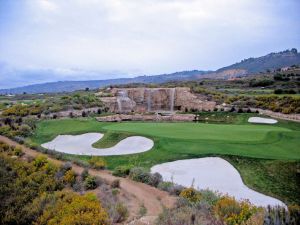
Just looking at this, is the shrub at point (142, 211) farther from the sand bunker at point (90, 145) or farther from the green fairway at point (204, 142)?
the sand bunker at point (90, 145)

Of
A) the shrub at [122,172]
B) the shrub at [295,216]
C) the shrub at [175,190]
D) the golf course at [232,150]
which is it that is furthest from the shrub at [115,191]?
the shrub at [295,216]

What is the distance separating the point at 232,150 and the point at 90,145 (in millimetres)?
9045

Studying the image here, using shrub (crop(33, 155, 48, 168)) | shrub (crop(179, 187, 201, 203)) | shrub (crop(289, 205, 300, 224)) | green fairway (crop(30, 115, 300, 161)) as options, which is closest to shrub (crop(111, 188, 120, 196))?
shrub (crop(179, 187, 201, 203))

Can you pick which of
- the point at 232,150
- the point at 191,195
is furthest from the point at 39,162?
the point at 232,150

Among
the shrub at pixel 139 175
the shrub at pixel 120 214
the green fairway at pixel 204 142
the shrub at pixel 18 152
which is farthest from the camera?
the shrub at pixel 18 152

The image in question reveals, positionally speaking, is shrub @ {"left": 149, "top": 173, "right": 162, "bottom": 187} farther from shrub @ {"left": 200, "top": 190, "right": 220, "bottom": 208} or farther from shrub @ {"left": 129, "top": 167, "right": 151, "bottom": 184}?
shrub @ {"left": 200, "top": 190, "right": 220, "bottom": 208}

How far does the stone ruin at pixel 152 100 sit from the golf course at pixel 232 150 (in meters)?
17.5

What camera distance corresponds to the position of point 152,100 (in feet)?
152

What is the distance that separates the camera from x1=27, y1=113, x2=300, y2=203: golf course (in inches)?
495

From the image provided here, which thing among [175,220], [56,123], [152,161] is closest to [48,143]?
[56,123]

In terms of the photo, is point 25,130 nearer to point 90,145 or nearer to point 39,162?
point 90,145

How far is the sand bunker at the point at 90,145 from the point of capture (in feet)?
59.2

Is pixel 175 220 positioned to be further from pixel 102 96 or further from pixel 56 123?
pixel 102 96

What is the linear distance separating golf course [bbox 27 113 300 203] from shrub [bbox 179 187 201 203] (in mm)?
3317
